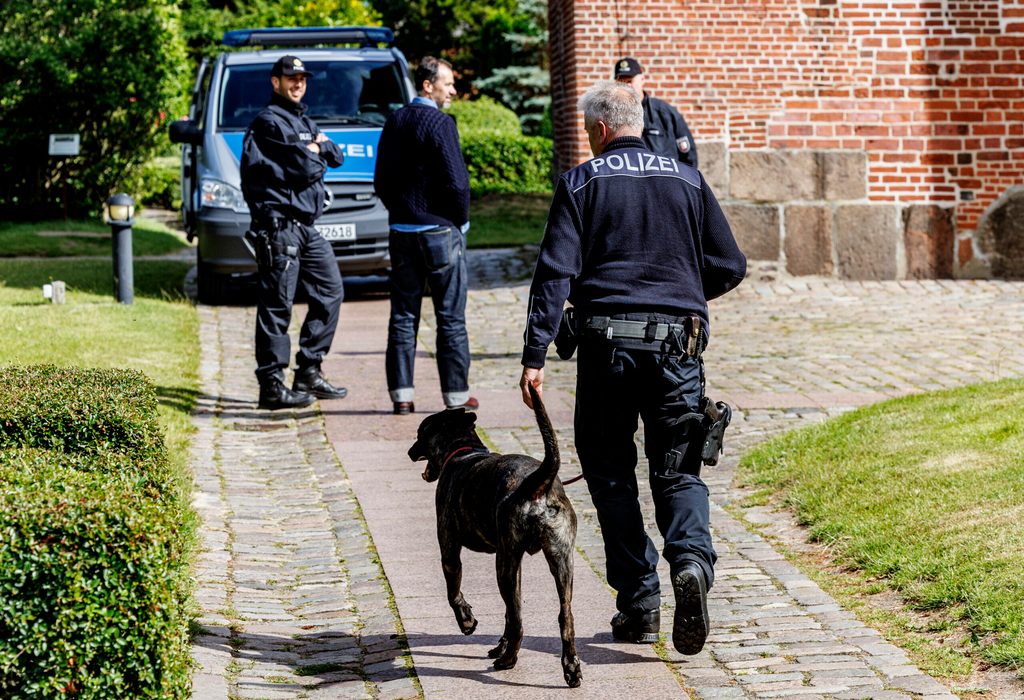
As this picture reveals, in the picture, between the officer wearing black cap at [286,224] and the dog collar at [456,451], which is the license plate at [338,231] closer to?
the officer wearing black cap at [286,224]

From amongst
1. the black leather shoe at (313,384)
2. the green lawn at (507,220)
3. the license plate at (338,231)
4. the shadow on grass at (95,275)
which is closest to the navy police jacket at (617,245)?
the black leather shoe at (313,384)

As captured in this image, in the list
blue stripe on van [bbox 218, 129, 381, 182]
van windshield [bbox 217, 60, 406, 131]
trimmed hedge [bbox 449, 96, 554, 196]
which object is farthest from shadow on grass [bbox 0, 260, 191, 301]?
trimmed hedge [bbox 449, 96, 554, 196]

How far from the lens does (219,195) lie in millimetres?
12422

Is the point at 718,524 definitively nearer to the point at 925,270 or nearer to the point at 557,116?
the point at 925,270

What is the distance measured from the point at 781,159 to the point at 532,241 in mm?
4411

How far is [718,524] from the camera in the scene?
6.31m

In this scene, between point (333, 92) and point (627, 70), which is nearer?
point (627, 70)

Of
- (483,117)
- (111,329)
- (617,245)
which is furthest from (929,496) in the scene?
(483,117)

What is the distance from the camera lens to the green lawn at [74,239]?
17203 mm

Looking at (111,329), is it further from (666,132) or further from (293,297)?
(666,132)

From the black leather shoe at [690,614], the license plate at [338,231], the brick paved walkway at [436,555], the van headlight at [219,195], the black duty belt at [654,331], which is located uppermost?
the van headlight at [219,195]

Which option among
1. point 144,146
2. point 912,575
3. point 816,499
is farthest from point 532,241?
point 912,575

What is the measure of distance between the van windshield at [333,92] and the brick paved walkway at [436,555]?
8.91ft

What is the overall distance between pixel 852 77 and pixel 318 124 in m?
5.37
